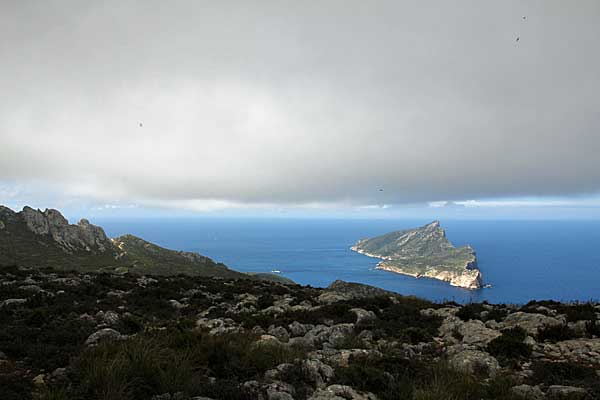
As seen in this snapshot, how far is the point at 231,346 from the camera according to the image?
8797 millimetres

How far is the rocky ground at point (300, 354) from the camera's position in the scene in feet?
21.5

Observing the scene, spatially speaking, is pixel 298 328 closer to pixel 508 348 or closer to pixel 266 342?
pixel 266 342

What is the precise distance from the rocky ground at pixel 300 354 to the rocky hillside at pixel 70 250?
72.0 metres

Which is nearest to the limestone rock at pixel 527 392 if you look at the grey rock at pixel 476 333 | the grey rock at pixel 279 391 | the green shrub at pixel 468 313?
the grey rock at pixel 476 333

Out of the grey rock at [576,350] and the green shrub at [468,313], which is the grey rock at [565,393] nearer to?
the grey rock at [576,350]

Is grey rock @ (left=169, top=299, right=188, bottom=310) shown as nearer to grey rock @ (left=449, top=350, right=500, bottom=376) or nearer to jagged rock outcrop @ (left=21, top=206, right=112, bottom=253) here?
grey rock @ (left=449, top=350, right=500, bottom=376)

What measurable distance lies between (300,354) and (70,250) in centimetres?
11984

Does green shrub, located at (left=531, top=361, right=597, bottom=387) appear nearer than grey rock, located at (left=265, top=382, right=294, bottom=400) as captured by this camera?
No

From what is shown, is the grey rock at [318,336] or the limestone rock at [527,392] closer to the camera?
the limestone rock at [527,392]

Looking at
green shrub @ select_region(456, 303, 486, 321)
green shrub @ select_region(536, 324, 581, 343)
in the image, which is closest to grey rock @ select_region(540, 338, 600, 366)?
green shrub @ select_region(536, 324, 581, 343)

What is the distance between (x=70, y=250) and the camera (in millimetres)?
99625

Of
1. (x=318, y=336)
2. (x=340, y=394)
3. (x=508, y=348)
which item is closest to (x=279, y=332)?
(x=318, y=336)

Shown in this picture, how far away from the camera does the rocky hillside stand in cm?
7950

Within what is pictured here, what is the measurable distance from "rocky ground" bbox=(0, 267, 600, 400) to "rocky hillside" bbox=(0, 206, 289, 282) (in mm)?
71970
